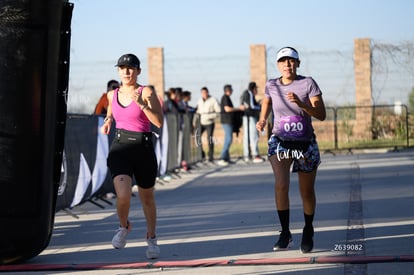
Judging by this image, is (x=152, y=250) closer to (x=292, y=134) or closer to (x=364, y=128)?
(x=292, y=134)

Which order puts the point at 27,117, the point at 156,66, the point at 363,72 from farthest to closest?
1. the point at 156,66
2. the point at 363,72
3. the point at 27,117

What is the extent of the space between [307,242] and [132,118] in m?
1.94

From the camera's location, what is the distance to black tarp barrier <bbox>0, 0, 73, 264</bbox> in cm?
909

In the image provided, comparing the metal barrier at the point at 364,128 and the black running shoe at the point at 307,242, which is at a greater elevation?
the metal barrier at the point at 364,128

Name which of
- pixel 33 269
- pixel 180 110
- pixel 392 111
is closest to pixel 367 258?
pixel 33 269

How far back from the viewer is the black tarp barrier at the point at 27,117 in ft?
29.8

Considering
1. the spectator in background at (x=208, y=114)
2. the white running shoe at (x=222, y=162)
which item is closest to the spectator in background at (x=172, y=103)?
the spectator in background at (x=208, y=114)

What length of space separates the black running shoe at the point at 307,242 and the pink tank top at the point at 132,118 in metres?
1.74

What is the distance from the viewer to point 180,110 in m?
24.9

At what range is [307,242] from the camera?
9.92 meters

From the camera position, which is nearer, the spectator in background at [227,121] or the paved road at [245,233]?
the paved road at [245,233]

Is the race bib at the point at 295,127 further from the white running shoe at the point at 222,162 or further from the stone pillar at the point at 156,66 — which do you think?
the stone pillar at the point at 156,66

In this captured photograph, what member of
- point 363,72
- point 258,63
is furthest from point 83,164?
point 258,63

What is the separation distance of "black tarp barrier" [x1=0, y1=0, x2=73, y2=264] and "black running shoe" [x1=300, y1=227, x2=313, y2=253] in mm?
2282
